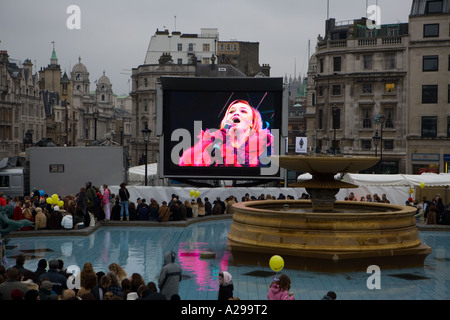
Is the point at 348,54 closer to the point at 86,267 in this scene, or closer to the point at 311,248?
the point at 311,248

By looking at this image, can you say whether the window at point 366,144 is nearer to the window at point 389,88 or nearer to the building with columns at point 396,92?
the building with columns at point 396,92

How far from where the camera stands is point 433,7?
191 ft

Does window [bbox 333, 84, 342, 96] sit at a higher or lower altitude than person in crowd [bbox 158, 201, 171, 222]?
higher

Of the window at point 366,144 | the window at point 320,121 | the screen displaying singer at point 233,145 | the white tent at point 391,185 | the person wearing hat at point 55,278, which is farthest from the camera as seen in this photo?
the window at point 320,121

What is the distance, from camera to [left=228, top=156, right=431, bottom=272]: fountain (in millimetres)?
16734

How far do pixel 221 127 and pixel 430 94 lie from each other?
30.0 m

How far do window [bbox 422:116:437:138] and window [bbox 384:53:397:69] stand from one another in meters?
5.41

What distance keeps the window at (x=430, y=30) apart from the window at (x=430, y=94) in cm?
432

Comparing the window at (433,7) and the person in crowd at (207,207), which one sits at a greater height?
the window at (433,7)

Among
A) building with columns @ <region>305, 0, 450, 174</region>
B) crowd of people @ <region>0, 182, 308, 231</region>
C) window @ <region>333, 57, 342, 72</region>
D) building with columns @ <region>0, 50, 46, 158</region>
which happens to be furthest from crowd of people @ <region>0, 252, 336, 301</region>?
building with columns @ <region>0, 50, 46, 158</region>

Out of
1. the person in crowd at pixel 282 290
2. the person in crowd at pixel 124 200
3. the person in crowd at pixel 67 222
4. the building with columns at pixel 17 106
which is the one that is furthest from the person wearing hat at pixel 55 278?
the building with columns at pixel 17 106

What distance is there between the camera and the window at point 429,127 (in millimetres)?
57719

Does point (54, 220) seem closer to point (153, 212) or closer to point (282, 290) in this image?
point (153, 212)

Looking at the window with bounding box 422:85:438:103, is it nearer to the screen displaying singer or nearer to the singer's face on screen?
the screen displaying singer
